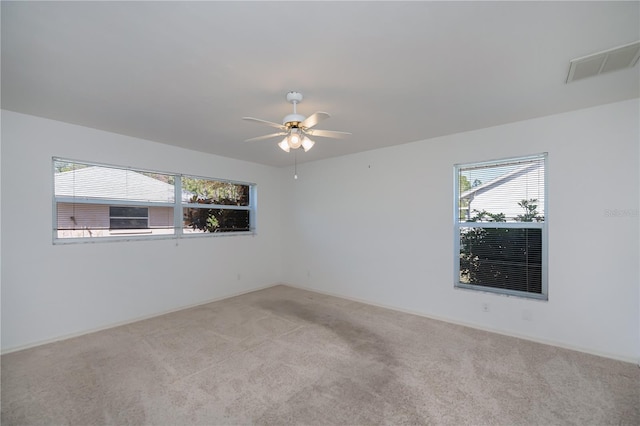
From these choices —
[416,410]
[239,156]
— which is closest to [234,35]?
[416,410]

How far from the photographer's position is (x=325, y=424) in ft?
6.30

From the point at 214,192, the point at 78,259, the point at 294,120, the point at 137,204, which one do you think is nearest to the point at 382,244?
the point at 294,120

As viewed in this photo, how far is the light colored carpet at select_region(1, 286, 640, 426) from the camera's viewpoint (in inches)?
79.0

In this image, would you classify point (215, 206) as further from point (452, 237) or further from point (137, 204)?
point (452, 237)

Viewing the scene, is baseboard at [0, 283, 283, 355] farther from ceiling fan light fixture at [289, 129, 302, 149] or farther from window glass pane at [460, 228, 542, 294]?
window glass pane at [460, 228, 542, 294]

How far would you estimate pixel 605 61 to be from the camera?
2.04m

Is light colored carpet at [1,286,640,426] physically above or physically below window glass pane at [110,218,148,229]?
below

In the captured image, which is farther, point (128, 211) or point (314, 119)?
point (128, 211)

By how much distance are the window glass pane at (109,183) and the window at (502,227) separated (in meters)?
4.33

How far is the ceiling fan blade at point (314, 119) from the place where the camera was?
2.18m

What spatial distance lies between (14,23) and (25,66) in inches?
23.3

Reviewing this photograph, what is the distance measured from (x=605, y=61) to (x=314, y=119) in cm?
216

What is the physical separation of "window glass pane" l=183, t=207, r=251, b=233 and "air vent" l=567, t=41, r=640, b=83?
487 centimetres

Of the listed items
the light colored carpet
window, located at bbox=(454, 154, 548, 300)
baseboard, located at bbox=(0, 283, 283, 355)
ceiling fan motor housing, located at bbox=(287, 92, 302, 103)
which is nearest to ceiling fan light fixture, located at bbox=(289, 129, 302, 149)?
ceiling fan motor housing, located at bbox=(287, 92, 302, 103)
